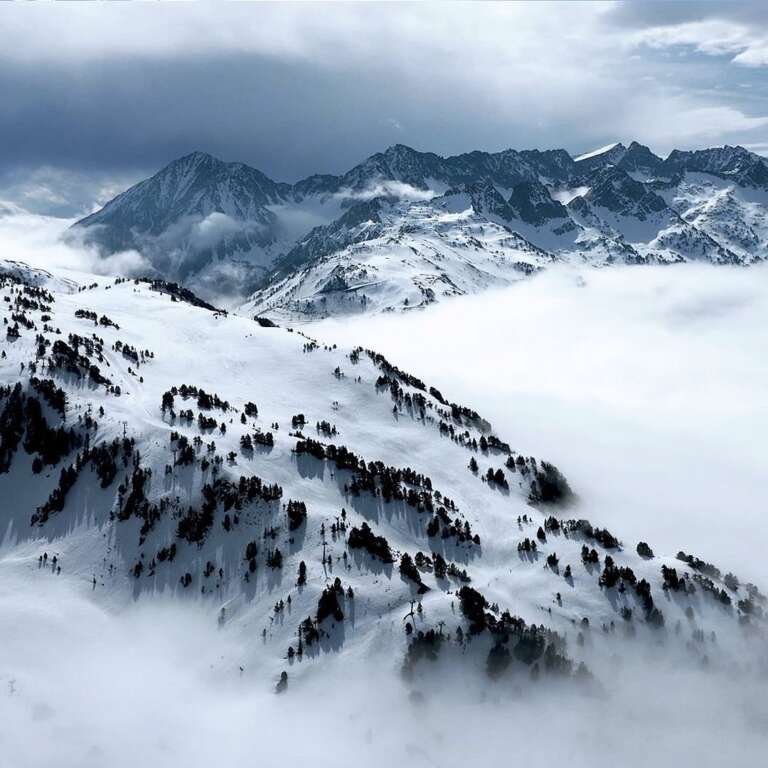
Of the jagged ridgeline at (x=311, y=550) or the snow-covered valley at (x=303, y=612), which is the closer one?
the snow-covered valley at (x=303, y=612)

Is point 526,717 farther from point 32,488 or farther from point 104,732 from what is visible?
point 32,488

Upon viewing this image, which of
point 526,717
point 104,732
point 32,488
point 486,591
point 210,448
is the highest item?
point 210,448

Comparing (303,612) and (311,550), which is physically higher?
(311,550)

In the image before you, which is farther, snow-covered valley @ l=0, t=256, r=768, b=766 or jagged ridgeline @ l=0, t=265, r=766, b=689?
jagged ridgeline @ l=0, t=265, r=766, b=689

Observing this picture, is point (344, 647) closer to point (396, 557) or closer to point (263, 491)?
point (396, 557)

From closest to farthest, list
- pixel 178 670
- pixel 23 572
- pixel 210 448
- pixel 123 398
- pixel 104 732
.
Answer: pixel 104 732 < pixel 178 670 < pixel 23 572 < pixel 210 448 < pixel 123 398

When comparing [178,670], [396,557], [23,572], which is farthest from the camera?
[396,557]

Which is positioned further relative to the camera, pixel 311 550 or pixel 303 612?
pixel 311 550

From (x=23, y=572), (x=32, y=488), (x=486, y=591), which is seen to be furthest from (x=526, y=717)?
(x=32, y=488)

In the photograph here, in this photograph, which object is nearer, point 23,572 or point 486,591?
point 23,572

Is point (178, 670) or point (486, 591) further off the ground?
point (486, 591)
